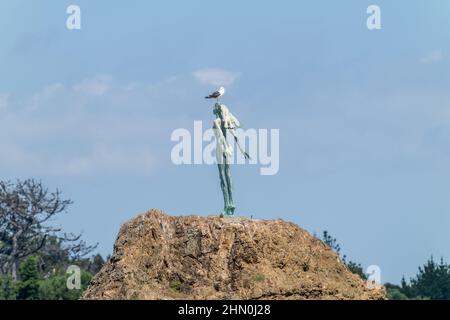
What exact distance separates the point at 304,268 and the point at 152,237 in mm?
3113

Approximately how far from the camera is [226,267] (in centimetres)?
3612

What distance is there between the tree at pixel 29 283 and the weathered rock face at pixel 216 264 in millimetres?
27570

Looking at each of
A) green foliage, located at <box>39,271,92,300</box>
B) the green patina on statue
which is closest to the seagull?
the green patina on statue

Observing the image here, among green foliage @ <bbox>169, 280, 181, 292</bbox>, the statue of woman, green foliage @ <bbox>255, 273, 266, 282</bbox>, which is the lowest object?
green foliage @ <bbox>169, 280, 181, 292</bbox>

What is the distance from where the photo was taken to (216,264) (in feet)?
119

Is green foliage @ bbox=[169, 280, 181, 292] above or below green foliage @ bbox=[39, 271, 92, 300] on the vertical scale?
below

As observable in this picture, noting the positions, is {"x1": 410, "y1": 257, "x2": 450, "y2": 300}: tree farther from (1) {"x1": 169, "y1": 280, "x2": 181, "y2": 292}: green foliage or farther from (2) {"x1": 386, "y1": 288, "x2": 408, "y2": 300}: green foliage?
(1) {"x1": 169, "y1": 280, "x2": 181, "y2": 292}: green foliage

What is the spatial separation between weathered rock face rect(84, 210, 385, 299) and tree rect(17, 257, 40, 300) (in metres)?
27.6

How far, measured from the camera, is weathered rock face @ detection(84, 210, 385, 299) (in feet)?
117

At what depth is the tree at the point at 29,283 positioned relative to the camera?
209 feet

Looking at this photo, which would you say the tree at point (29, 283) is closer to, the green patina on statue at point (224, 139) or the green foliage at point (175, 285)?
the green patina on statue at point (224, 139)

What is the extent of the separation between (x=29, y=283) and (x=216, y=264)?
94.0ft

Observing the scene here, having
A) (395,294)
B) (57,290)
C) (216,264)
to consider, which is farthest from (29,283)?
(216,264)

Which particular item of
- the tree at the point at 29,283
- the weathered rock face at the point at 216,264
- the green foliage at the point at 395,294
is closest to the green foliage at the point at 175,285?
the weathered rock face at the point at 216,264
